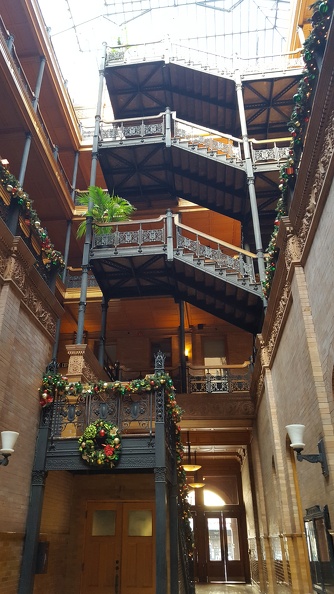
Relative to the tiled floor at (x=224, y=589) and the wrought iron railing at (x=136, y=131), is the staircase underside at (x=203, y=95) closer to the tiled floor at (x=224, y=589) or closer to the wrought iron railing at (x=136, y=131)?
the wrought iron railing at (x=136, y=131)

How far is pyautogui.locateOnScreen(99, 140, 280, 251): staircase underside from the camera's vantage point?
1532 cm

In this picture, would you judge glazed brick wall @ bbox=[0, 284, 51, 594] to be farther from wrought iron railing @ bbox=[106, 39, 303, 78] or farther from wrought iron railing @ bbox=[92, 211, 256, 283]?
wrought iron railing @ bbox=[106, 39, 303, 78]

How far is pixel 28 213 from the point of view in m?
8.53

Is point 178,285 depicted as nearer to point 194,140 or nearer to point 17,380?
point 194,140

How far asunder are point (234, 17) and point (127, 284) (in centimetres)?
1643

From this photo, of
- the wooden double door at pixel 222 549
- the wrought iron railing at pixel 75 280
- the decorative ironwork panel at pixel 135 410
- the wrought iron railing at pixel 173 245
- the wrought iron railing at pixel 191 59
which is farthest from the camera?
the wooden double door at pixel 222 549

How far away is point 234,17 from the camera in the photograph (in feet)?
72.2

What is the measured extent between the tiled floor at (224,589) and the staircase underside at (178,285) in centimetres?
974

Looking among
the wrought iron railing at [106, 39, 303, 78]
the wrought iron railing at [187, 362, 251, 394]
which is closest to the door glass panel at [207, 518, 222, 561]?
the wrought iron railing at [187, 362, 251, 394]

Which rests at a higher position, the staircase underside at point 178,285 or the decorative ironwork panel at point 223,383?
the staircase underside at point 178,285

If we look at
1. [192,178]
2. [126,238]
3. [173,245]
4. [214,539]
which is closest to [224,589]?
[214,539]

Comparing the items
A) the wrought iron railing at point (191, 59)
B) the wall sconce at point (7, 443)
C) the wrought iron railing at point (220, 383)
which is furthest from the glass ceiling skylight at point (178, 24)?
the wall sconce at point (7, 443)

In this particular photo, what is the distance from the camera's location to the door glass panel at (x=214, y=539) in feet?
63.6

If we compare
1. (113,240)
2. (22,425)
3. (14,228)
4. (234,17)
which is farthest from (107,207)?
(234,17)
